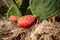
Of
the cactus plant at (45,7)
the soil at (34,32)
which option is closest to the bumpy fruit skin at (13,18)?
the soil at (34,32)

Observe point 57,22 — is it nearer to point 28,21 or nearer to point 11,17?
point 28,21

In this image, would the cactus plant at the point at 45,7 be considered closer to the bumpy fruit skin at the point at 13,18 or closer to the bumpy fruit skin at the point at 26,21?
the bumpy fruit skin at the point at 26,21

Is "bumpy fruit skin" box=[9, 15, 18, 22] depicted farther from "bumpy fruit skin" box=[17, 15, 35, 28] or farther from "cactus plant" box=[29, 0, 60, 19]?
"cactus plant" box=[29, 0, 60, 19]

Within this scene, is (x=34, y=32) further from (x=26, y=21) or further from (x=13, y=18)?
(x=13, y=18)

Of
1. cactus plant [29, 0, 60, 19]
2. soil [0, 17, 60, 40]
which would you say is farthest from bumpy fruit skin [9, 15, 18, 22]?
cactus plant [29, 0, 60, 19]

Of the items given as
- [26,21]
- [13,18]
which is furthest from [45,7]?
[13,18]

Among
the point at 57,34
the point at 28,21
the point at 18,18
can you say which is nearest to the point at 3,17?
the point at 18,18
